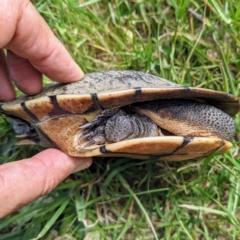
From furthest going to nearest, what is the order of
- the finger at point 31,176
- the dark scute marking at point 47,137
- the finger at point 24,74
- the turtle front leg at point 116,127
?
the finger at point 24,74 < the dark scute marking at point 47,137 < the turtle front leg at point 116,127 < the finger at point 31,176

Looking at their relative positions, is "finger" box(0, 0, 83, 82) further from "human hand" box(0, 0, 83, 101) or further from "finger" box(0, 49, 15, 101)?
"finger" box(0, 49, 15, 101)

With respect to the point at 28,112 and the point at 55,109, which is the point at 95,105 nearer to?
the point at 55,109

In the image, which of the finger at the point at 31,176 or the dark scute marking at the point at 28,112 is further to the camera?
the dark scute marking at the point at 28,112

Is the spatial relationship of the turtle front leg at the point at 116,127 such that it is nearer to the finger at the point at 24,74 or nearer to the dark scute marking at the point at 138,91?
the dark scute marking at the point at 138,91

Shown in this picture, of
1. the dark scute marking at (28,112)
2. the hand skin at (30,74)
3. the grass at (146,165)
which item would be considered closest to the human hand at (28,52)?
the hand skin at (30,74)

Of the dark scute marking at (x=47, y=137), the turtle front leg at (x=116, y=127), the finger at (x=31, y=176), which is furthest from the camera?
the dark scute marking at (x=47, y=137)

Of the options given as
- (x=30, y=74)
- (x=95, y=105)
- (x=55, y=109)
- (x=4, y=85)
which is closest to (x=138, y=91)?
(x=95, y=105)

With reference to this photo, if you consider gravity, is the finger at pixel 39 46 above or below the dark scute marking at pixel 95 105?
above

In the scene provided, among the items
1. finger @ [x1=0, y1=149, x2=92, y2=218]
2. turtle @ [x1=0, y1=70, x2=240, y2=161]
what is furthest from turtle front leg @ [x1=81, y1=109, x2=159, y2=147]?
finger @ [x1=0, y1=149, x2=92, y2=218]
